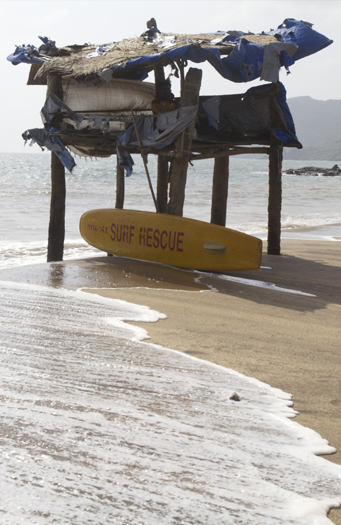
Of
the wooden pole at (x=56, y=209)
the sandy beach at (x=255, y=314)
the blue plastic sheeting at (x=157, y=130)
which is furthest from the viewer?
the wooden pole at (x=56, y=209)

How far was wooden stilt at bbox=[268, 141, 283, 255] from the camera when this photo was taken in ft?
29.9

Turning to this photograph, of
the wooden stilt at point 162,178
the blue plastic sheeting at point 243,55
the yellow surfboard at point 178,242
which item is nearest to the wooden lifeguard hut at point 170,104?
the blue plastic sheeting at point 243,55

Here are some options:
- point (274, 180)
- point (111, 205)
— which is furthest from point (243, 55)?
point (111, 205)

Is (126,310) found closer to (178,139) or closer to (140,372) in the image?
(140,372)

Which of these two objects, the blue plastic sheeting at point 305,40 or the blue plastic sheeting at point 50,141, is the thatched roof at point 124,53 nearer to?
the blue plastic sheeting at point 305,40

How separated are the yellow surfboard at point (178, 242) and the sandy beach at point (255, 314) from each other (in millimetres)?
192

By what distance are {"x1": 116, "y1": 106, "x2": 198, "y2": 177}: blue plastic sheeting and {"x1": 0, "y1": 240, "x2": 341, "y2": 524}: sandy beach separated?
194cm

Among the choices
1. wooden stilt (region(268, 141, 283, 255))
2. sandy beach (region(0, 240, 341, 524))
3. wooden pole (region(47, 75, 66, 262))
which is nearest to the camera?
sandy beach (region(0, 240, 341, 524))

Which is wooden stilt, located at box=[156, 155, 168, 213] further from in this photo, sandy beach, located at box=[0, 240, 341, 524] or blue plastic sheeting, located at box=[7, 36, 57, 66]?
sandy beach, located at box=[0, 240, 341, 524]

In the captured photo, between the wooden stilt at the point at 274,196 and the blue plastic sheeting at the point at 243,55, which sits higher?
the blue plastic sheeting at the point at 243,55

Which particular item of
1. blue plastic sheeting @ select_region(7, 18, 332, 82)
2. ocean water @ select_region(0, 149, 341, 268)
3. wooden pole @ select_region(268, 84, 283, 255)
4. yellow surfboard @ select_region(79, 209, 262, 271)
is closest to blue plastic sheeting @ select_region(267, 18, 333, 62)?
blue plastic sheeting @ select_region(7, 18, 332, 82)

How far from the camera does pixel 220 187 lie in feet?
34.2

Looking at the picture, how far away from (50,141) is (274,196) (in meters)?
4.24

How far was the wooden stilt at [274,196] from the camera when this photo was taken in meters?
9.12
